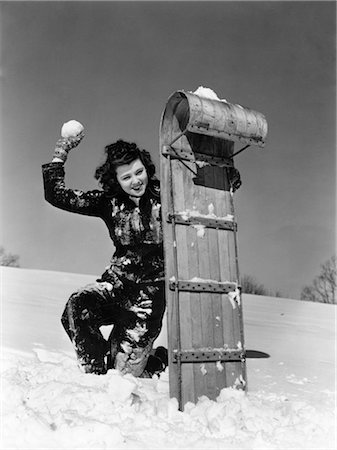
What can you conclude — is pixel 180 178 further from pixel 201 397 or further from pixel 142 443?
pixel 142 443

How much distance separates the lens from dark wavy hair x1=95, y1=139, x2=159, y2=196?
475 centimetres

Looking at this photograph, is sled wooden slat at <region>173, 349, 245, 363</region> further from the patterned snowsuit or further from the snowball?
the snowball

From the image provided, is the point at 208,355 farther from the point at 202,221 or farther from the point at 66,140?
the point at 66,140

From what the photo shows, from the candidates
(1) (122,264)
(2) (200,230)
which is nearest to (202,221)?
(2) (200,230)

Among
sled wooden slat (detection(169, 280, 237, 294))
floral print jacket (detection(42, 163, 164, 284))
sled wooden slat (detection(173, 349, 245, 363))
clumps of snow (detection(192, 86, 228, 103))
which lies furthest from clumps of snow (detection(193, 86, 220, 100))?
sled wooden slat (detection(173, 349, 245, 363))

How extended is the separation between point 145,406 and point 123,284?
1295 millimetres

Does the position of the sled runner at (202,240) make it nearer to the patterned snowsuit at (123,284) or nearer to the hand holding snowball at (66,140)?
the patterned snowsuit at (123,284)

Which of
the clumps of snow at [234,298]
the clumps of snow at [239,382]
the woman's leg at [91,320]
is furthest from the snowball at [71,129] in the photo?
the clumps of snow at [239,382]

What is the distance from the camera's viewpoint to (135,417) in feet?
10.8

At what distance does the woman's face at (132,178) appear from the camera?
4.69 meters

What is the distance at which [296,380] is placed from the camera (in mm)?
4992

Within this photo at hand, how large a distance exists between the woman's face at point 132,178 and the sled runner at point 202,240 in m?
0.36

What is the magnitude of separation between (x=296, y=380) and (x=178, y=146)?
7.67 ft

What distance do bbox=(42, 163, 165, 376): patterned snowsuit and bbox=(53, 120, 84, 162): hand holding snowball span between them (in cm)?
8
